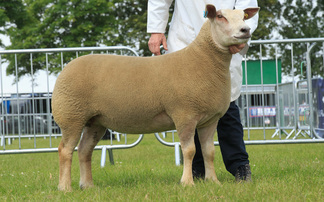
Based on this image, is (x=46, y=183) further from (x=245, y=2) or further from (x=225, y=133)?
(x=245, y=2)

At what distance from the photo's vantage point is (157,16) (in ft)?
13.7

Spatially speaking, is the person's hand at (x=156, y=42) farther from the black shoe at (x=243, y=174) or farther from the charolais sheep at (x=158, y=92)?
the black shoe at (x=243, y=174)

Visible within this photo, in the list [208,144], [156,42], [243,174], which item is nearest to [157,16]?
[156,42]

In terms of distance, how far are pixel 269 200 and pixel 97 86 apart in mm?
1634

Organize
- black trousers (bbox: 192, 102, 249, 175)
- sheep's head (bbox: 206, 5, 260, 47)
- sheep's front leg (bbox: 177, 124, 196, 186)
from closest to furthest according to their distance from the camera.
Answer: sheep's head (bbox: 206, 5, 260, 47) < sheep's front leg (bbox: 177, 124, 196, 186) < black trousers (bbox: 192, 102, 249, 175)

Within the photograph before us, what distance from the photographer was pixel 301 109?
36.7 feet

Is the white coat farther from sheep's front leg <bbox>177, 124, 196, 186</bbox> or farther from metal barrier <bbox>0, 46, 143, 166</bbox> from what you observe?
metal barrier <bbox>0, 46, 143, 166</bbox>

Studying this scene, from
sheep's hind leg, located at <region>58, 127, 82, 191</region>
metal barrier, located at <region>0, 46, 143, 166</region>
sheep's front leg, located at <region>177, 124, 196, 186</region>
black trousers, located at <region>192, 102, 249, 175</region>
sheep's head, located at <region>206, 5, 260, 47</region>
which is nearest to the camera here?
sheep's head, located at <region>206, 5, 260, 47</region>

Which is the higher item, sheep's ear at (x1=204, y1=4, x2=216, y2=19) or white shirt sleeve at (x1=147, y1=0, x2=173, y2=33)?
white shirt sleeve at (x1=147, y1=0, x2=173, y2=33)

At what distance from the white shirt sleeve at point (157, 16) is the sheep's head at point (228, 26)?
0.83 meters

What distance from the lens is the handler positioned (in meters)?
4.00

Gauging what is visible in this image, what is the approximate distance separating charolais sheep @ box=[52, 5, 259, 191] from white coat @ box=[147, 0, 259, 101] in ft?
1.44

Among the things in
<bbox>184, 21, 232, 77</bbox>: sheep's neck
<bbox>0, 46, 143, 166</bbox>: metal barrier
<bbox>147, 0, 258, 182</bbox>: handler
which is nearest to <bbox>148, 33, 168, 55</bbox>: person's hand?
<bbox>147, 0, 258, 182</bbox>: handler

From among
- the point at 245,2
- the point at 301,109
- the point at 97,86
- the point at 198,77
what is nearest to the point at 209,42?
the point at 198,77
